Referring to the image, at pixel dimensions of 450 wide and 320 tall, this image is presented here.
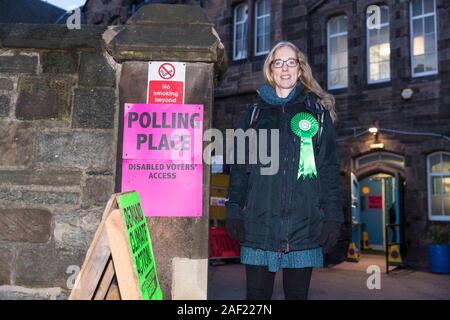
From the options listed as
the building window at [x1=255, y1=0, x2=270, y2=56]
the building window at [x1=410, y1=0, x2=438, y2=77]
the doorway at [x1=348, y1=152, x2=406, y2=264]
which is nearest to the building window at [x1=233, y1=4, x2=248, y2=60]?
the building window at [x1=255, y1=0, x2=270, y2=56]

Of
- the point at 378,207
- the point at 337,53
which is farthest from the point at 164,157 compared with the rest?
the point at 378,207

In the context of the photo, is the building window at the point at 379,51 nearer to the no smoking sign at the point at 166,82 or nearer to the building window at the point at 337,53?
the building window at the point at 337,53

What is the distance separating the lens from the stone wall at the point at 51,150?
2.75 meters

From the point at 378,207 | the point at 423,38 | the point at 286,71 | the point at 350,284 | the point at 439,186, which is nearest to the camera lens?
the point at 286,71

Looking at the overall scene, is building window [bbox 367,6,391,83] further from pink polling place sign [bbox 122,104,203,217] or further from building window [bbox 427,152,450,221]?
pink polling place sign [bbox 122,104,203,217]

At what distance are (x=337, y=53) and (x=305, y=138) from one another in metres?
10.3

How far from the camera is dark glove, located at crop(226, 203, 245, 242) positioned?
2543mm

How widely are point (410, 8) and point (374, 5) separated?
92 cm

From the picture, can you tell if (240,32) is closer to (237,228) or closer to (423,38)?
(423,38)

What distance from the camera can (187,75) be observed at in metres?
2.77

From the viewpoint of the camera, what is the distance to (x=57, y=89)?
2.86m

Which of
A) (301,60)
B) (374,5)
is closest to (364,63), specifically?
(374,5)

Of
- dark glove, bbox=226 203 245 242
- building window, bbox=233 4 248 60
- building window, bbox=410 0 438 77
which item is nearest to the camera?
dark glove, bbox=226 203 245 242
